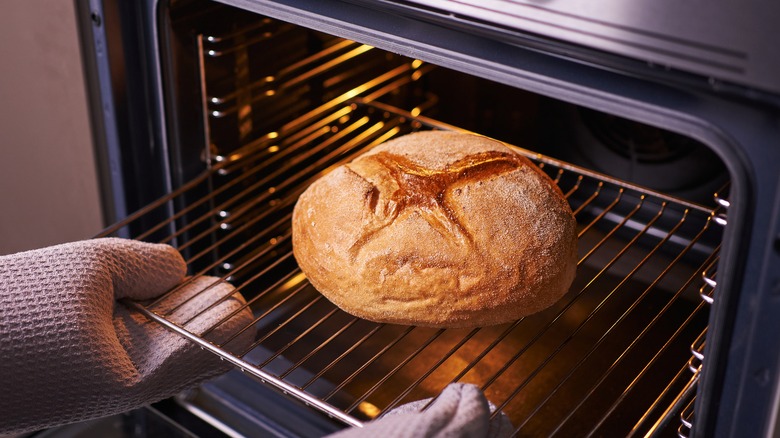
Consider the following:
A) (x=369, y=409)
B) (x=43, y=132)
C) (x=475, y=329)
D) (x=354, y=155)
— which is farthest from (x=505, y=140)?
(x=43, y=132)

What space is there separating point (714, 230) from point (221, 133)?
702 mm

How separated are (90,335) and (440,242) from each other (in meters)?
0.38

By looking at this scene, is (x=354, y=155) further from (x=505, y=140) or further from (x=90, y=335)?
(x=90, y=335)

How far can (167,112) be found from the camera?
1.05 m

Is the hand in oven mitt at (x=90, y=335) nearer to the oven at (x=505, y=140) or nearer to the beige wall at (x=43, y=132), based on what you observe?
the oven at (x=505, y=140)

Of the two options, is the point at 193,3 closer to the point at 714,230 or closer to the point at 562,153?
the point at 562,153

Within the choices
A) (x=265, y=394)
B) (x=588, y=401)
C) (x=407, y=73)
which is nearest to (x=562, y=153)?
(x=407, y=73)

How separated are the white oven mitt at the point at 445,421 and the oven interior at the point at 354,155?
0.23 meters

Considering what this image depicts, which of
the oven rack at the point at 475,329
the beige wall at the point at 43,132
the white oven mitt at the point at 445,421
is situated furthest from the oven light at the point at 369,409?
the beige wall at the point at 43,132

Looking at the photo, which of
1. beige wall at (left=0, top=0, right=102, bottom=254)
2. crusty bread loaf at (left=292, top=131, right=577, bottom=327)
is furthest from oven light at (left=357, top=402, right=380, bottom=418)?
beige wall at (left=0, top=0, right=102, bottom=254)

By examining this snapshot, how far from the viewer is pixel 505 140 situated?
4.36 ft

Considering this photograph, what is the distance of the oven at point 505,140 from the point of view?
2.12ft

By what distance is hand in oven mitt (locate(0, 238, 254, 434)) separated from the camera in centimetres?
83

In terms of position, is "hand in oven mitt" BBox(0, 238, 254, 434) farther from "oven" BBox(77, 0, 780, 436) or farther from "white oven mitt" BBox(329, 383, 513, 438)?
"white oven mitt" BBox(329, 383, 513, 438)
